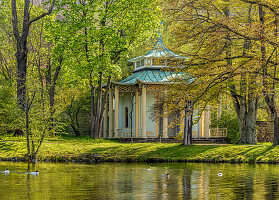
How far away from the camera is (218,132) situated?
128 ft

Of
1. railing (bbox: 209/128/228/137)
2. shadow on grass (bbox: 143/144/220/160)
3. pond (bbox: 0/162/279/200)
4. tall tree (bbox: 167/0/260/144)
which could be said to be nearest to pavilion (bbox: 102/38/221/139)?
railing (bbox: 209/128/228/137)

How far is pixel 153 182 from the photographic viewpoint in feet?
54.9

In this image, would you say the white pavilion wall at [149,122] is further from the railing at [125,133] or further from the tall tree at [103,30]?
A: the tall tree at [103,30]

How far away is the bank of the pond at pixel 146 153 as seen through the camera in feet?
86.7

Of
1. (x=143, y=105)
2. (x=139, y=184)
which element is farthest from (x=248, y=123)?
(x=139, y=184)

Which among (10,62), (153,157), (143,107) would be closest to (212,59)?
(153,157)

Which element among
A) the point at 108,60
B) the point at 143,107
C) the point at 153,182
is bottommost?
the point at 153,182

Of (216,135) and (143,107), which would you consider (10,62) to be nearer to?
(143,107)

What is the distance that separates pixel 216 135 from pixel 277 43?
2104cm

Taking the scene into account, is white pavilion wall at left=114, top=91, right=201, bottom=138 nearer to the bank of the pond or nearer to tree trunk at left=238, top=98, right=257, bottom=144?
tree trunk at left=238, top=98, right=257, bottom=144

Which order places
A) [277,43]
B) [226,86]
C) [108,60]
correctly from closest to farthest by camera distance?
[277,43]
[226,86]
[108,60]

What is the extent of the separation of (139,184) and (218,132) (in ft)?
77.9

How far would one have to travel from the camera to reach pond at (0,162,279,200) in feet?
44.0

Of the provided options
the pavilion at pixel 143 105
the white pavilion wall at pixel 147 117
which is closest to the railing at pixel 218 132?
the pavilion at pixel 143 105
